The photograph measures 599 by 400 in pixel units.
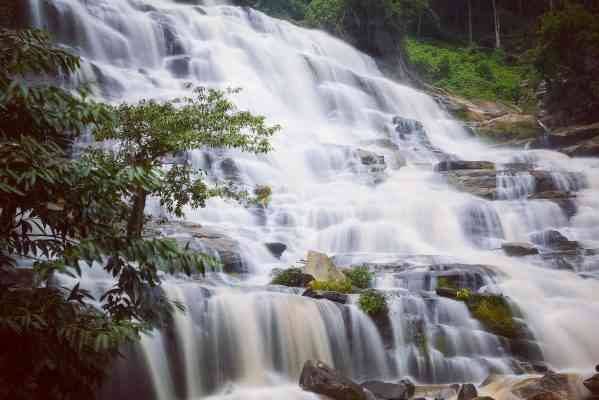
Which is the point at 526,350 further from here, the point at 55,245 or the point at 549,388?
the point at 55,245

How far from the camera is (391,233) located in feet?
50.7

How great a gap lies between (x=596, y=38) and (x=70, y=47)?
23.5 m

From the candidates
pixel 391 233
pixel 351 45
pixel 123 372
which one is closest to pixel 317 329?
pixel 123 372

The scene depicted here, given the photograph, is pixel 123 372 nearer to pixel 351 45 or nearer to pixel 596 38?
pixel 596 38

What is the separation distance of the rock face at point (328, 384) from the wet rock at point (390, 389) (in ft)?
1.60

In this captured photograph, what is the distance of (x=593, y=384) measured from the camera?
762cm

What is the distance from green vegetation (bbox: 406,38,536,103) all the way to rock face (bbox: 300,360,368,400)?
31872mm

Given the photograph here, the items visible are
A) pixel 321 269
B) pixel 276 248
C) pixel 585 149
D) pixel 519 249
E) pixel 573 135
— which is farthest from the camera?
pixel 573 135

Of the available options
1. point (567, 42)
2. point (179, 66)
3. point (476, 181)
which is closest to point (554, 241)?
point (476, 181)

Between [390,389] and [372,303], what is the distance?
193cm

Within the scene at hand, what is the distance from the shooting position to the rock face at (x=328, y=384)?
730 cm

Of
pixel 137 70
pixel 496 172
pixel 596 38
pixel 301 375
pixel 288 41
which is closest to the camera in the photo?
pixel 301 375

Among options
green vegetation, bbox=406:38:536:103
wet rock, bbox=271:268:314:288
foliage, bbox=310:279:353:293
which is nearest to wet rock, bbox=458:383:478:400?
foliage, bbox=310:279:353:293

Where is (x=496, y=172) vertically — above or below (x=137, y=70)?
below
